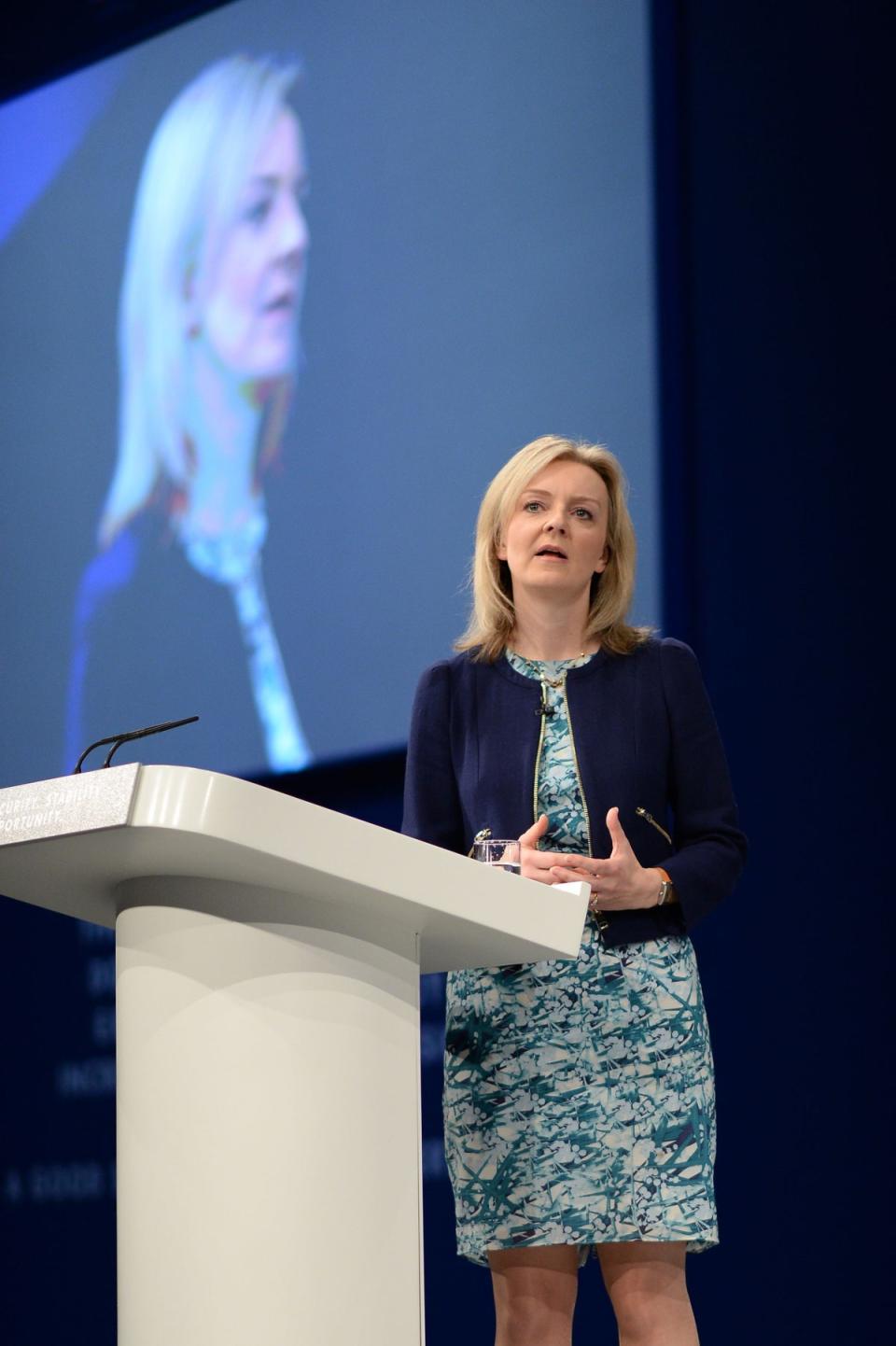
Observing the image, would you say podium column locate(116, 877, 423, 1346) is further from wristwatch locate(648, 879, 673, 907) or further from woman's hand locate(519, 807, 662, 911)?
wristwatch locate(648, 879, 673, 907)

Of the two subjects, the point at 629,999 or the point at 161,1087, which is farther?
the point at 629,999

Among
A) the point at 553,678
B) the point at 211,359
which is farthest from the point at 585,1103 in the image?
the point at 211,359

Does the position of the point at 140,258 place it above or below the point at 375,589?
above

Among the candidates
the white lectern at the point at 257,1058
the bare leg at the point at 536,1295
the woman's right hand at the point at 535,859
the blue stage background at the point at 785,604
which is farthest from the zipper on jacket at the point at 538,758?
the blue stage background at the point at 785,604

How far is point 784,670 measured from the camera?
9.86 ft

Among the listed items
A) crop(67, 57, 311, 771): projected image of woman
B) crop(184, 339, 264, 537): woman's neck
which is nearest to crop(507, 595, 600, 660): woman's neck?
crop(67, 57, 311, 771): projected image of woman

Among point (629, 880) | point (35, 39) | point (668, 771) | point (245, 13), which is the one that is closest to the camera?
point (629, 880)

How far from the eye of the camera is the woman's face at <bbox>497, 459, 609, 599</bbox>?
2.16 metres

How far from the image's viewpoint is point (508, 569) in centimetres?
230

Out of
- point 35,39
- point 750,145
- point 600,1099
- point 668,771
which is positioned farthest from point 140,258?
point 600,1099

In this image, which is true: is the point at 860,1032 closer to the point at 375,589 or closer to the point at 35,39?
the point at 375,589

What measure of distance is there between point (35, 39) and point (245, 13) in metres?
0.95

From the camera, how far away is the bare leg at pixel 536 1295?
1.90 metres

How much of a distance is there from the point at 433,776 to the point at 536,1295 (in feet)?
2.14
